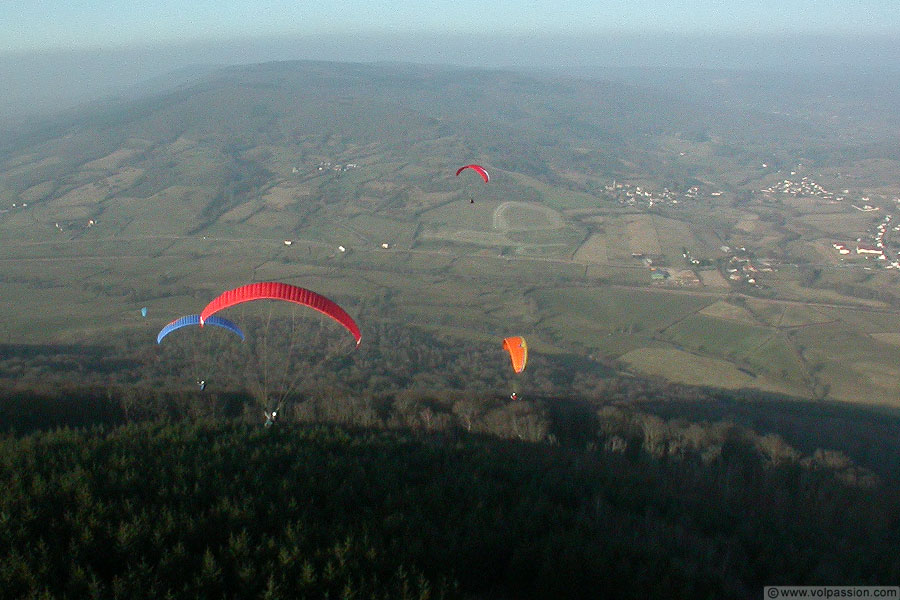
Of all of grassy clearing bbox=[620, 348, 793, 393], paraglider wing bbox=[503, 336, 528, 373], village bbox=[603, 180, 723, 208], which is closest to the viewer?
paraglider wing bbox=[503, 336, 528, 373]

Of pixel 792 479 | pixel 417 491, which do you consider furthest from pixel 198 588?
pixel 792 479

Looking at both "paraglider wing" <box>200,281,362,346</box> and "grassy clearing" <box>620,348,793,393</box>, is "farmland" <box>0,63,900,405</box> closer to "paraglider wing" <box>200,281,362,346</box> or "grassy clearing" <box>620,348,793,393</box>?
"grassy clearing" <box>620,348,793,393</box>

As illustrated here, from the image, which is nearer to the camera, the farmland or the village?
the farmland

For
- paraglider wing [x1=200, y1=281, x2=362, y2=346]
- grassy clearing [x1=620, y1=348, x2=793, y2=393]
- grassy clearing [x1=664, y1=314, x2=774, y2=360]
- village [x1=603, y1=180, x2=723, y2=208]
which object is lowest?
grassy clearing [x1=620, y1=348, x2=793, y2=393]

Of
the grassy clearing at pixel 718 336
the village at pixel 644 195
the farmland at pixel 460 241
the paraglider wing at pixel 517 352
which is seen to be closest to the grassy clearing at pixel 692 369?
the farmland at pixel 460 241

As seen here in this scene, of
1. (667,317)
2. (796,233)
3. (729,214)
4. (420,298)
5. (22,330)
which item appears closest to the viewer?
(22,330)

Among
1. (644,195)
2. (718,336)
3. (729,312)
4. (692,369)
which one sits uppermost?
(644,195)

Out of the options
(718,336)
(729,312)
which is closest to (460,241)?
(729,312)

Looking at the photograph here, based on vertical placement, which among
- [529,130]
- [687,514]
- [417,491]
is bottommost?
[687,514]

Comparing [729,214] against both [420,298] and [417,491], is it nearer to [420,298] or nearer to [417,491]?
[420,298]

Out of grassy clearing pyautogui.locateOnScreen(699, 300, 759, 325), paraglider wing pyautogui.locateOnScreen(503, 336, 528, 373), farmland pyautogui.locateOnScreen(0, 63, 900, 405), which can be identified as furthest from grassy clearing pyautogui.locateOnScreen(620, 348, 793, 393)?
paraglider wing pyautogui.locateOnScreen(503, 336, 528, 373)

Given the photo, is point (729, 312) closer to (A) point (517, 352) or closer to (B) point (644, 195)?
(A) point (517, 352)
